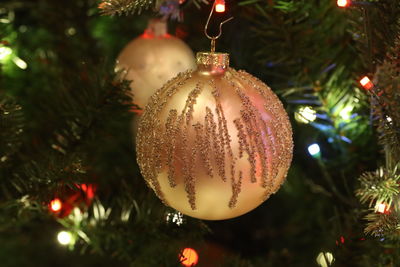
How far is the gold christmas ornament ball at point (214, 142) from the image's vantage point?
0.58 m

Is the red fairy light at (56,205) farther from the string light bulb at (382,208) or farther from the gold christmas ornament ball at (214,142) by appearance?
the string light bulb at (382,208)

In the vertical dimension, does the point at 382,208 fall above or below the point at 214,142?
below

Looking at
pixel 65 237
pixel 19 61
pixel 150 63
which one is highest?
pixel 150 63

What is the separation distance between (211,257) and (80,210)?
2.08 feet

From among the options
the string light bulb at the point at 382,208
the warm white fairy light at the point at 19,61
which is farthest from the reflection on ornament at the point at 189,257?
the warm white fairy light at the point at 19,61

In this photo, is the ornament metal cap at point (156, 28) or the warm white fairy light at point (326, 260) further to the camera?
the ornament metal cap at point (156, 28)

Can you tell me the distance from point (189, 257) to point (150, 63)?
0.32m

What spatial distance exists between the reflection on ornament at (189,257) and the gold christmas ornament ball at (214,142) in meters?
0.18

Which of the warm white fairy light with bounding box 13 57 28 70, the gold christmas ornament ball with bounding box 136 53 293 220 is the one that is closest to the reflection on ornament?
the gold christmas ornament ball with bounding box 136 53 293 220

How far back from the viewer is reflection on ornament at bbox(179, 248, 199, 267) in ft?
2.58

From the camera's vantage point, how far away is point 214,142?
575 millimetres

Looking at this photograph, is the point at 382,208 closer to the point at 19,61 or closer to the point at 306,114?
the point at 306,114

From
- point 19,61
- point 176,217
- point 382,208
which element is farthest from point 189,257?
point 19,61

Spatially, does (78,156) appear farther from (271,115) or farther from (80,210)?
(271,115)
